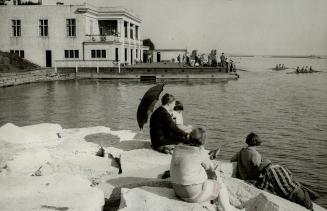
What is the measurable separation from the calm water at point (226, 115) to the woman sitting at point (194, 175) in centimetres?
412

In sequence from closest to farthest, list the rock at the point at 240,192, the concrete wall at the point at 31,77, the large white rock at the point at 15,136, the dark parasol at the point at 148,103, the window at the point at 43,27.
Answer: the rock at the point at 240,192, the dark parasol at the point at 148,103, the large white rock at the point at 15,136, the concrete wall at the point at 31,77, the window at the point at 43,27

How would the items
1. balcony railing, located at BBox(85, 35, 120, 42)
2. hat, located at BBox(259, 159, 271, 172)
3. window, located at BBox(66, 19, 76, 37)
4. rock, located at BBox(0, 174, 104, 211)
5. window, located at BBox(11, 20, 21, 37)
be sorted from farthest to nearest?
window, located at BBox(11, 20, 21, 37), window, located at BBox(66, 19, 76, 37), balcony railing, located at BBox(85, 35, 120, 42), hat, located at BBox(259, 159, 271, 172), rock, located at BBox(0, 174, 104, 211)

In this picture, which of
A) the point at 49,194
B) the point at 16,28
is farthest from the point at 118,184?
the point at 16,28

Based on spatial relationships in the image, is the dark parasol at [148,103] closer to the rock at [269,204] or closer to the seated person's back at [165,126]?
the seated person's back at [165,126]

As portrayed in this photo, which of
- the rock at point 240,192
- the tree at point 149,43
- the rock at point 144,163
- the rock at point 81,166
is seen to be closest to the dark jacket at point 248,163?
the rock at point 240,192

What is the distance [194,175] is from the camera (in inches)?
219

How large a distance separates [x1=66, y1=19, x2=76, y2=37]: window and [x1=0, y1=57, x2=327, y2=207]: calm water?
15580 mm

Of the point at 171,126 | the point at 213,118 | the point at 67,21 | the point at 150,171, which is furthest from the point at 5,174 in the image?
the point at 67,21

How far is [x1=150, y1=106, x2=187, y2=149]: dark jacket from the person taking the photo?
26.7 feet

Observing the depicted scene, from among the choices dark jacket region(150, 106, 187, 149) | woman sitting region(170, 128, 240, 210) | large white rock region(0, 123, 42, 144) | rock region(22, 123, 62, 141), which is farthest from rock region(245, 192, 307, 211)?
rock region(22, 123, 62, 141)

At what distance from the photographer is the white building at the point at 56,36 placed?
161 feet

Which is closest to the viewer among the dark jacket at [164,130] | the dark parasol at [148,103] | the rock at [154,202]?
the rock at [154,202]

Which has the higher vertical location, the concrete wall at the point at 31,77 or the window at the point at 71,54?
the window at the point at 71,54

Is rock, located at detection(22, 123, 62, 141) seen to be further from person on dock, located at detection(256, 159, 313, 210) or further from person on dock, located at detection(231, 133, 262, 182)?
person on dock, located at detection(256, 159, 313, 210)
